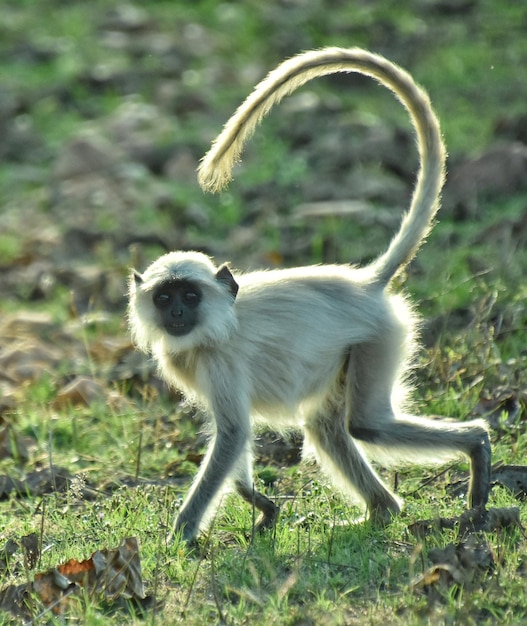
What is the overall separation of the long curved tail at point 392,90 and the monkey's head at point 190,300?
13.0 inches

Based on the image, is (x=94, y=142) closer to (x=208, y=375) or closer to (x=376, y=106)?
(x=376, y=106)

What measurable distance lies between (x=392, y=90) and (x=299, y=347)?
3.81 feet

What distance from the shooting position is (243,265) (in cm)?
789

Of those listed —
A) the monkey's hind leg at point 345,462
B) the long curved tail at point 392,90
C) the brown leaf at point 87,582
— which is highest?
the long curved tail at point 392,90

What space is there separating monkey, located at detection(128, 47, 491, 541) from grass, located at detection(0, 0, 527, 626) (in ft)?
0.67

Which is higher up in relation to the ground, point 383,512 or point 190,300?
point 190,300

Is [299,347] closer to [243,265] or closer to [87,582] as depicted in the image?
[87,582]

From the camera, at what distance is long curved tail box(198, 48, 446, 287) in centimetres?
448

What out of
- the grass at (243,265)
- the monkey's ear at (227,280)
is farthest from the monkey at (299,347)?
the grass at (243,265)

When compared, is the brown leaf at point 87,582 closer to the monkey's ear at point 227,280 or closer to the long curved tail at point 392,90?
the monkey's ear at point 227,280

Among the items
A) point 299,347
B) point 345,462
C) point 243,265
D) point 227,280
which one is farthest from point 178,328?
point 243,265

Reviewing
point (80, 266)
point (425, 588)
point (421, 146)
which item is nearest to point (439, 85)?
point (80, 266)

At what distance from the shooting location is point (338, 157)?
9.73m

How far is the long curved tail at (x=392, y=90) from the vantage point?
448 centimetres
